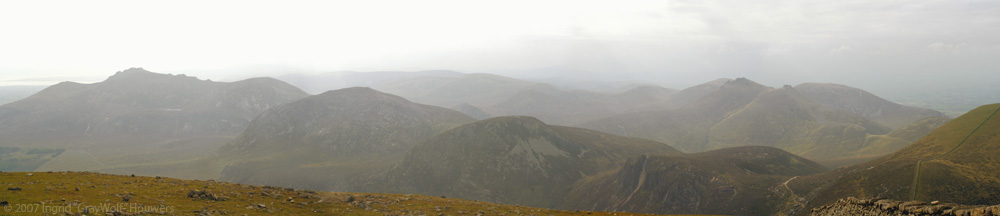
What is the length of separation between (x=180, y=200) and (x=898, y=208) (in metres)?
53.6

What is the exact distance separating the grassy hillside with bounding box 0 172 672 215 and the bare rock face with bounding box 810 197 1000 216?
86.6ft

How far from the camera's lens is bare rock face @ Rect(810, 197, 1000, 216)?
19.9 metres

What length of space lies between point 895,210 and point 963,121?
87210 millimetres

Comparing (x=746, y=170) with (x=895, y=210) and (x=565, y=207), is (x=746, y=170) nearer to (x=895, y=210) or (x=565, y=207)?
(x=565, y=207)

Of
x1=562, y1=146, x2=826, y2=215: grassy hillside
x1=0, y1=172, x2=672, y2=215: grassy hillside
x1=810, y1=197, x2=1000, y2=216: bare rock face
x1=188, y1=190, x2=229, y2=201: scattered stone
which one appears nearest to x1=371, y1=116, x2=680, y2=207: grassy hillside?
x1=562, y1=146, x2=826, y2=215: grassy hillside

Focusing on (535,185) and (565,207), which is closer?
(565,207)

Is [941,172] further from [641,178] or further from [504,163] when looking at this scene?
[504,163]

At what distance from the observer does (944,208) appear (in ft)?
71.1

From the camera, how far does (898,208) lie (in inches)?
990

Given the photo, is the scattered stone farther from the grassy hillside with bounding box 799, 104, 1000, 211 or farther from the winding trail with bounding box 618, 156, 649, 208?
the winding trail with bounding box 618, 156, 649, 208

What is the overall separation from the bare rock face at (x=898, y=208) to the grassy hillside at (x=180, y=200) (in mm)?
26405

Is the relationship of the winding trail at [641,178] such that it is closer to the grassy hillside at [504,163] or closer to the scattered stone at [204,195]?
the grassy hillside at [504,163]

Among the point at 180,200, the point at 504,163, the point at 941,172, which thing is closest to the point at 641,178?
the point at 504,163

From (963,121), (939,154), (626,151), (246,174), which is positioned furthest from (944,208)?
(246,174)
